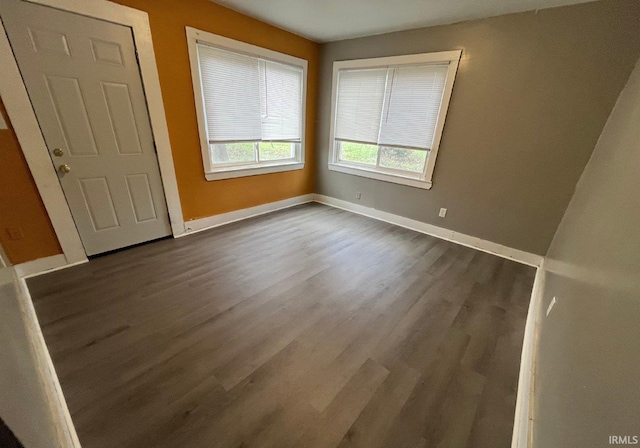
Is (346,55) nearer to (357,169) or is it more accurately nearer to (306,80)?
(306,80)

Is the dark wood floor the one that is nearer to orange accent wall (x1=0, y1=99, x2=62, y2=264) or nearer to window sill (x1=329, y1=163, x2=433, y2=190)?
orange accent wall (x1=0, y1=99, x2=62, y2=264)

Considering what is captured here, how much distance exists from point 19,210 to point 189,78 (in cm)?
196

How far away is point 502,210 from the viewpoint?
2879mm

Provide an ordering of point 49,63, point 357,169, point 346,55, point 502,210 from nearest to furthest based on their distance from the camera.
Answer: point 49,63
point 502,210
point 346,55
point 357,169

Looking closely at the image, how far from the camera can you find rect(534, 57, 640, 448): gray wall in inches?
24.5

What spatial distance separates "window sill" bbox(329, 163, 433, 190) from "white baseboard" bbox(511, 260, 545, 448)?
5.87 ft

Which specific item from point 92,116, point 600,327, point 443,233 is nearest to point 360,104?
point 443,233

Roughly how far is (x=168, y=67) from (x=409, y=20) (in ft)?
8.93

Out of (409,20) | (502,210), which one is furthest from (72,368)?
(409,20)

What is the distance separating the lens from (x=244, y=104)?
10.5ft

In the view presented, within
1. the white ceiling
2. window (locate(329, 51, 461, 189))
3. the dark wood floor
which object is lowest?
the dark wood floor

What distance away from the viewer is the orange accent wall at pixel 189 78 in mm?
2441

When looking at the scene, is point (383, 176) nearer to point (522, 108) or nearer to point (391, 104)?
point (391, 104)

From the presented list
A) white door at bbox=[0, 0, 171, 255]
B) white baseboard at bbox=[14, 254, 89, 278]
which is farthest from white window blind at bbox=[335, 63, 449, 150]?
white baseboard at bbox=[14, 254, 89, 278]
